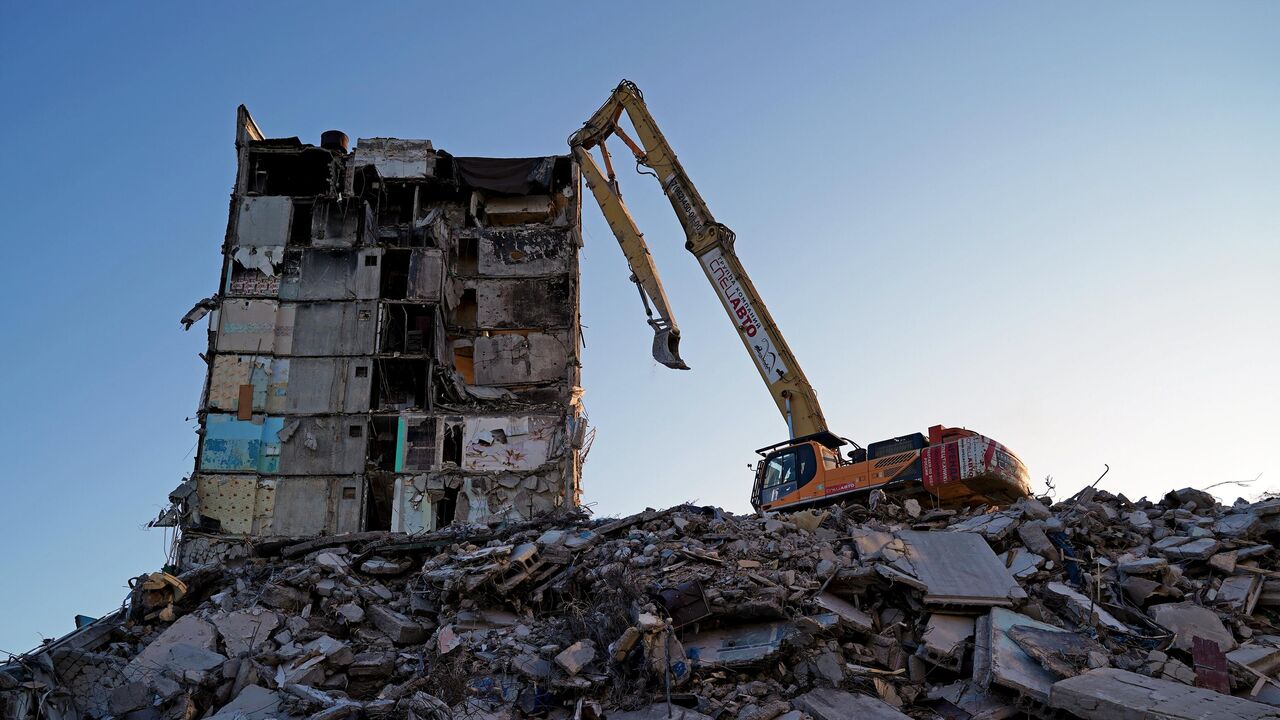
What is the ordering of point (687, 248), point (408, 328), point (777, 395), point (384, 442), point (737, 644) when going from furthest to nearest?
1. point (408, 328)
2. point (384, 442)
3. point (687, 248)
4. point (777, 395)
5. point (737, 644)

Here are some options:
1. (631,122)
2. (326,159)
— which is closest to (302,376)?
(326,159)

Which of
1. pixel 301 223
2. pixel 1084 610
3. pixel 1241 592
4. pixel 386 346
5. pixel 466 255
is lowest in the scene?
pixel 1084 610

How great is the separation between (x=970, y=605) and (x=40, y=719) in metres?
9.06

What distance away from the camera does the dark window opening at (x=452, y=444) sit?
81.0 ft

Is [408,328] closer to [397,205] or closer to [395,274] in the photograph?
[395,274]

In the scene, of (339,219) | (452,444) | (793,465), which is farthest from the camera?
(339,219)

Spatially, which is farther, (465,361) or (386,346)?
(465,361)

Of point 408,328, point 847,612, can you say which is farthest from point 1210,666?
point 408,328

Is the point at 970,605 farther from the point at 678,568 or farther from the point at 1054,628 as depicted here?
the point at 678,568

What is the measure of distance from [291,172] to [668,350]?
15671 mm

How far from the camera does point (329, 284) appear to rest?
2622cm

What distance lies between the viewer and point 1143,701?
698 cm

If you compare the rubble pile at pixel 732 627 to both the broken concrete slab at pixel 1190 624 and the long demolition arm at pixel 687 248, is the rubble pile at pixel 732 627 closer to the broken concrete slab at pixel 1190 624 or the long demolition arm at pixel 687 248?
the broken concrete slab at pixel 1190 624

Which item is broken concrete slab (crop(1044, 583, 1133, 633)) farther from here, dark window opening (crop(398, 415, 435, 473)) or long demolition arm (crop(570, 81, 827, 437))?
dark window opening (crop(398, 415, 435, 473))
